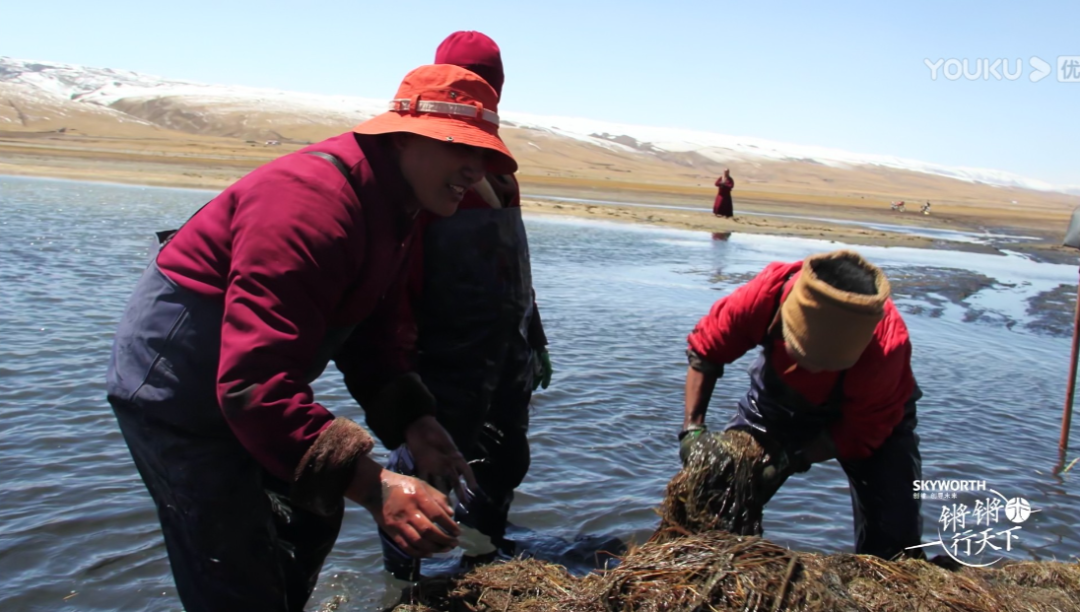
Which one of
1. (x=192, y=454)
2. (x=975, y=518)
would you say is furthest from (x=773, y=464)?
(x=192, y=454)

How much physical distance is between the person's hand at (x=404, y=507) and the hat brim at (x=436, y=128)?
30.8 inches

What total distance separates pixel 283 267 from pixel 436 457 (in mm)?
862

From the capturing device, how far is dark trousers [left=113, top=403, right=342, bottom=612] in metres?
2.18

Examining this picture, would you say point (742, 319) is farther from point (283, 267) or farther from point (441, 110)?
point (283, 267)

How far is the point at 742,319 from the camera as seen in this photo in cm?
364

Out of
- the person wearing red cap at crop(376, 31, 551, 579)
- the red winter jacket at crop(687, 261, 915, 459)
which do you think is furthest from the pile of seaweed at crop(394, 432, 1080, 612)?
the person wearing red cap at crop(376, 31, 551, 579)

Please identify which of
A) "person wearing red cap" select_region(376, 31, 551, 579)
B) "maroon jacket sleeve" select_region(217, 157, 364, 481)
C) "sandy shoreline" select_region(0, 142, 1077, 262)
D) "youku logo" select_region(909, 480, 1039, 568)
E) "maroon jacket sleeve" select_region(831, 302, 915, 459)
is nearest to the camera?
"maroon jacket sleeve" select_region(217, 157, 364, 481)

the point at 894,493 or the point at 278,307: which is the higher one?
the point at 278,307

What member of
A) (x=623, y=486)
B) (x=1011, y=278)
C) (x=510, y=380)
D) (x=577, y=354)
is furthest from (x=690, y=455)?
(x=1011, y=278)

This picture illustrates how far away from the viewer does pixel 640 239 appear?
66.0 ft

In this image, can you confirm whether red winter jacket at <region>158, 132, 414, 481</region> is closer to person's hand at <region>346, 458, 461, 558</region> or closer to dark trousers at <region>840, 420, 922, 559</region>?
person's hand at <region>346, 458, 461, 558</region>

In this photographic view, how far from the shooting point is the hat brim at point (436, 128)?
2127 mm

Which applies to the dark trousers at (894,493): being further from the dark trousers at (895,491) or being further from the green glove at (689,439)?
the green glove at (689,439)

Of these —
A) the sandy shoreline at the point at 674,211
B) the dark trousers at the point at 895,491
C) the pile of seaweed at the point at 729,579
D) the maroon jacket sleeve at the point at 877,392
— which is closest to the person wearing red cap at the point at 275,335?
the pile of seaweed at the point at 729,579
